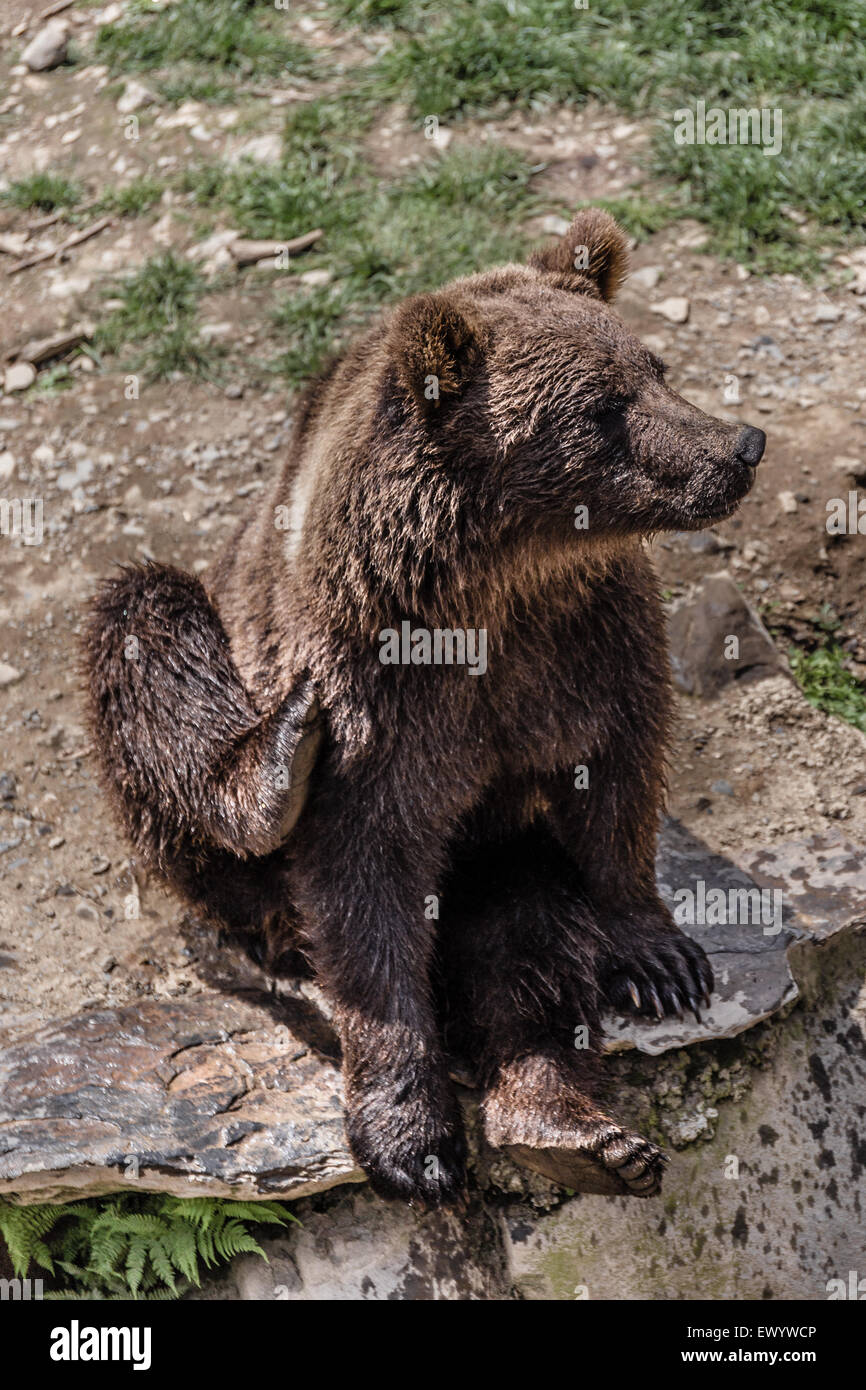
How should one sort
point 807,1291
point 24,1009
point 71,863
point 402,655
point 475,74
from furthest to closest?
point 475,74 < point 71,863 < point 24,1009 < point 807,1291 < point 402,655

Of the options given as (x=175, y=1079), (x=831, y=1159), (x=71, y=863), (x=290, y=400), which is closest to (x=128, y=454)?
(x=290, y=400)

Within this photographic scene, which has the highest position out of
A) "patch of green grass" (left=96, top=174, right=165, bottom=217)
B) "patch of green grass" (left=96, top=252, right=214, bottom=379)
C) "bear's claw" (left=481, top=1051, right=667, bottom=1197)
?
"patch of green grass" (left=96, top=174, right=165, bottom=217)

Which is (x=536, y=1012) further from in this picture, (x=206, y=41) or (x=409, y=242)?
(x=206, y=41)

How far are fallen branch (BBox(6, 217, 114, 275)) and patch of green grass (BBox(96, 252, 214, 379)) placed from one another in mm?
582

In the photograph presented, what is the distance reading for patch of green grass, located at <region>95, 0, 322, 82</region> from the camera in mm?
10469

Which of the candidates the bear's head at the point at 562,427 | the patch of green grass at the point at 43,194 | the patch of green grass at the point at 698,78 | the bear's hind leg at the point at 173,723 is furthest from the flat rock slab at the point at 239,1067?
the patch of green grass at the point at 43,194

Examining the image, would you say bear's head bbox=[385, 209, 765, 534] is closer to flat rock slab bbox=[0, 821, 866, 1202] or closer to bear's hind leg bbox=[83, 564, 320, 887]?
bear's hind leg bbox=[83, 564, 320, 887]

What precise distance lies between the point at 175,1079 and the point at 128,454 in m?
4.20

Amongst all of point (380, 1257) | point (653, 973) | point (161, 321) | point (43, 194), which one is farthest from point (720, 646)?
point (43, 194)

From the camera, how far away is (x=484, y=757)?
5250 millimetres

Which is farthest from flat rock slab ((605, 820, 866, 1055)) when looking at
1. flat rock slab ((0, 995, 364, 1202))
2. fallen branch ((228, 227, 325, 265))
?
fallen branch ((228, 227, 325, 265))

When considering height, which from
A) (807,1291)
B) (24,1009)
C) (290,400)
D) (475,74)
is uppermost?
(475,74)

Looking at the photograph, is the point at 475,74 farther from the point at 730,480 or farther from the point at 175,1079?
the point at 175,1079

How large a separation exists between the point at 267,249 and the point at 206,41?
222 cm
